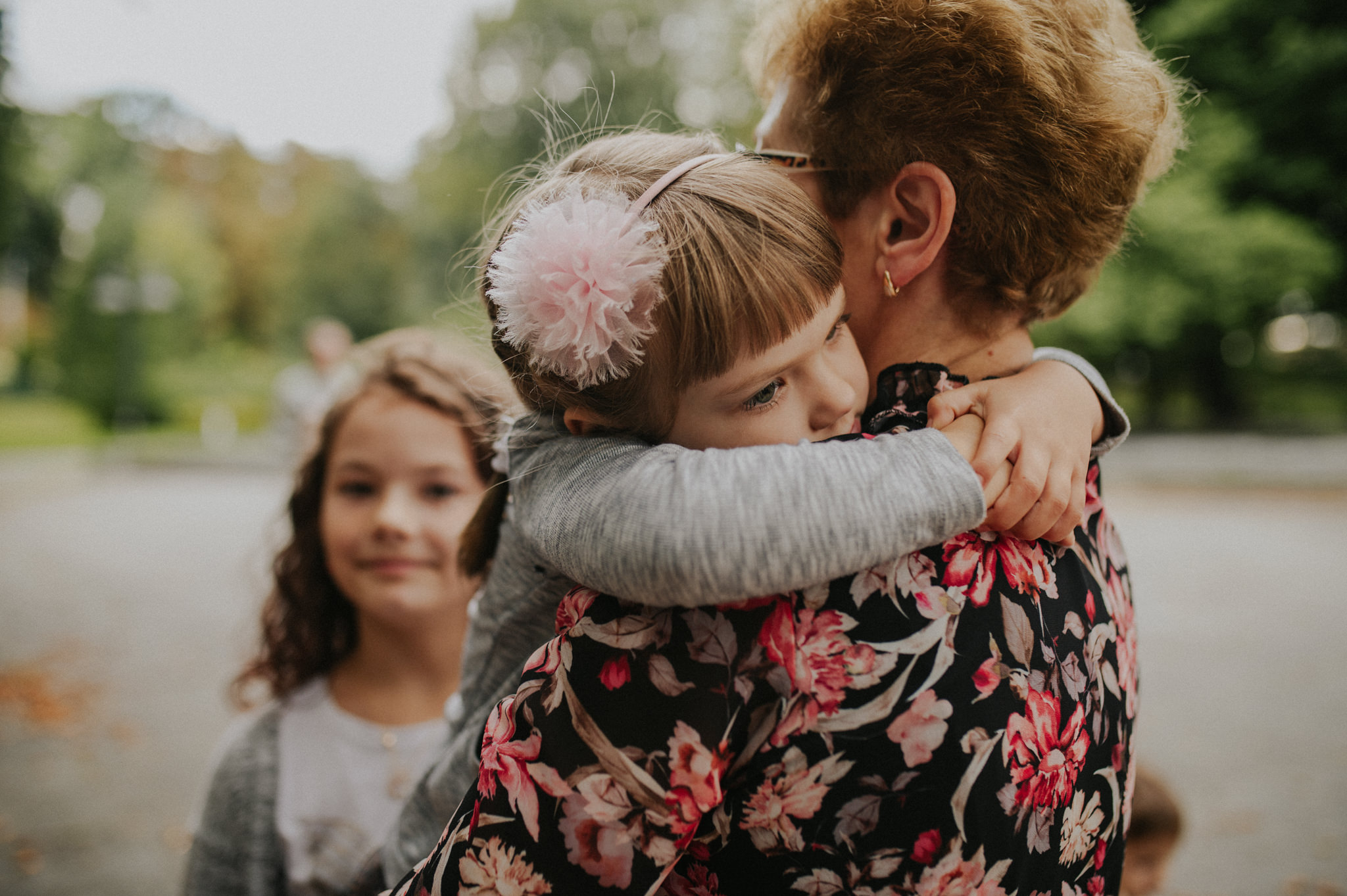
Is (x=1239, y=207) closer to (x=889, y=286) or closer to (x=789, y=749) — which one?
(x=889, y=286)

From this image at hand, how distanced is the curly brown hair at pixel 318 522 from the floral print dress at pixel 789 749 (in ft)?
4.86

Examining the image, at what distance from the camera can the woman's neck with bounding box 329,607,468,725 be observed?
2.50 metres

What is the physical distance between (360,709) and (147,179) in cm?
3977

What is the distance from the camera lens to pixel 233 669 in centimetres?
783

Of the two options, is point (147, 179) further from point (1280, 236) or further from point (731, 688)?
point (731, 688)

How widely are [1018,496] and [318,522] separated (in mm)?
2158

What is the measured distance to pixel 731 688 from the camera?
104cm

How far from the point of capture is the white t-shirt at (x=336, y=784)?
2.23 meters

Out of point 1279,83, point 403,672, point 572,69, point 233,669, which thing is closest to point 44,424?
point 572,69

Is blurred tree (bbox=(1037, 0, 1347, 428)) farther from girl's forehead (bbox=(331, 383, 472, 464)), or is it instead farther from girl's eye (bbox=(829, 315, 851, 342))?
girl's eye (bbox=(829, 315, 851, 342))

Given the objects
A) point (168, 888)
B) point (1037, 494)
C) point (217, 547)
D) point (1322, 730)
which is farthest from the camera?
point (217, 547)

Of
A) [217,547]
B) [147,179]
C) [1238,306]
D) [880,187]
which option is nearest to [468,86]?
[147,179]

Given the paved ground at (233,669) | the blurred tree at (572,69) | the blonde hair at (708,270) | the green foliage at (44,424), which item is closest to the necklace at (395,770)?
the paved ground at (233,669)

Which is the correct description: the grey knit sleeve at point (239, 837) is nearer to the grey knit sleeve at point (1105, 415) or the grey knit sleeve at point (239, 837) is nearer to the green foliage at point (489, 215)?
the green foliage at point (489, 215)
